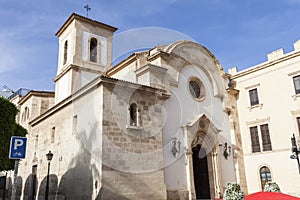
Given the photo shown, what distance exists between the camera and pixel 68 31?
72.5 feet

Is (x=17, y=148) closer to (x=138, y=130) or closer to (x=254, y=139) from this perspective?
(x=138, y=130)

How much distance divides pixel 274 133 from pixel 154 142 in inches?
341

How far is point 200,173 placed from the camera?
15.7 m

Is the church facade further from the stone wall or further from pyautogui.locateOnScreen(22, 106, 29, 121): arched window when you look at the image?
pyautogui.locateOnScreen(22, 106, 29, 121): arched window

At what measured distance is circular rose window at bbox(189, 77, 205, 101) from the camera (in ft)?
54.4

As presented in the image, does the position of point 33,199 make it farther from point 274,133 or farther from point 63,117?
point 274,133

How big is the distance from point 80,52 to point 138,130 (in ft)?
36.0

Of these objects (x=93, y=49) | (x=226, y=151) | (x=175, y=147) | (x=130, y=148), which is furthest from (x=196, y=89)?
(x=93, y=49)

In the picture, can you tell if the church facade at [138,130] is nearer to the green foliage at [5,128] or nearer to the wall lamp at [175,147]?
the wall lamp at [175,147]

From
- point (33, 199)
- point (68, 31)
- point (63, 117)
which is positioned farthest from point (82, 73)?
point (33, 199)

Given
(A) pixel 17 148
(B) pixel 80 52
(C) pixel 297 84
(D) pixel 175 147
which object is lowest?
(A) pixel 17 148

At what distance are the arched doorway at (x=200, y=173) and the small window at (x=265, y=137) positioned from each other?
438 centimetres

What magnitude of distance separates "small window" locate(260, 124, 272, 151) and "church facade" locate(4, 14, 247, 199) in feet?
5.30

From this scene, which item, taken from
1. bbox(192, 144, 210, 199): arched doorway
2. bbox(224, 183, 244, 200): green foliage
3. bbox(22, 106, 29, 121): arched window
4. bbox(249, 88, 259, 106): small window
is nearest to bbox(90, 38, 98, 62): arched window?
bbox(22, 106, 29, 121): arched window
